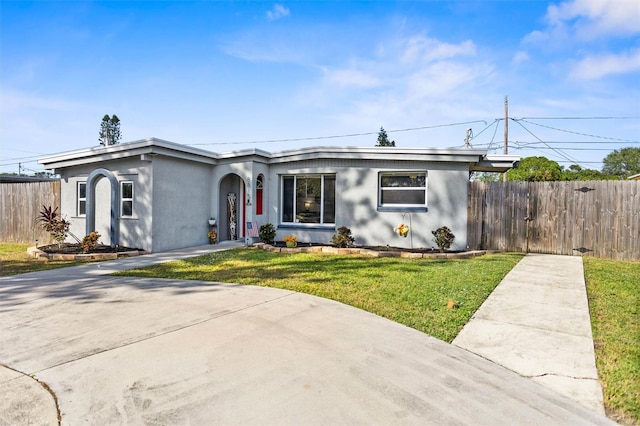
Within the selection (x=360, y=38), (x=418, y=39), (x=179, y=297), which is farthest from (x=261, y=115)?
(x=179, y=297)

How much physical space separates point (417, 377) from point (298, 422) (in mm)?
1200

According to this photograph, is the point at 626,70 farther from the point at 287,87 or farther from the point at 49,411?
the point at 49,411

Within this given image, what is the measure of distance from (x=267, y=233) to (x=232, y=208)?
268cm

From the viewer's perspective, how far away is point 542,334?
4.04m

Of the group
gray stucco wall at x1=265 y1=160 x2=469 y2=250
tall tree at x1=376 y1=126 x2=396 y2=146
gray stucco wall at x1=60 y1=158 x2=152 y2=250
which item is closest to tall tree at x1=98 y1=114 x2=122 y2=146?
tall tree at x1=376 y1=126 x2=396 y2=146

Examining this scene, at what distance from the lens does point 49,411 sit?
2.48 m

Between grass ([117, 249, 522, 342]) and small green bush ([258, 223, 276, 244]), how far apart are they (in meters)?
1.41

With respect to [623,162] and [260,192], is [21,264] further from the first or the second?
[623,162]

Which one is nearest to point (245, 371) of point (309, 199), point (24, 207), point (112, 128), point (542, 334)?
point (542, 334)

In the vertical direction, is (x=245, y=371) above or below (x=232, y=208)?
below

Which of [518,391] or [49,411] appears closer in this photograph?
[49,411]

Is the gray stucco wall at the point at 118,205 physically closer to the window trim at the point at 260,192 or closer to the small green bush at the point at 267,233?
the small green bush at the point at 267,233

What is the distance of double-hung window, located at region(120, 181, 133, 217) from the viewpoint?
36.9 feet

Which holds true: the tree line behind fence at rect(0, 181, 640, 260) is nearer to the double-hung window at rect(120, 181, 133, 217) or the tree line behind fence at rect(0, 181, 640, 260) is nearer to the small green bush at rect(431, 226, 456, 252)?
the small green bush at rect(431, 226, 456, 252)
